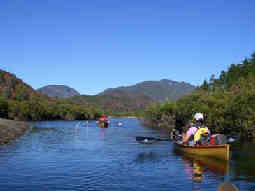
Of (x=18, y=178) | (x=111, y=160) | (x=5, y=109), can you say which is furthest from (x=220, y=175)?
(x=5, y=109)

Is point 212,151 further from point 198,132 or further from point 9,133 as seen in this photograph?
point 9,133

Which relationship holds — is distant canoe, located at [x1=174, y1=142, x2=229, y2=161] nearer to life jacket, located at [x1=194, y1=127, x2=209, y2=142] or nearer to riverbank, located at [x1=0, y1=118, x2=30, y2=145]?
life jacket, located at [x1=194, y1=127, x2=209, y2=142]

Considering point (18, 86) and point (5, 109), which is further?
point (18, 86)

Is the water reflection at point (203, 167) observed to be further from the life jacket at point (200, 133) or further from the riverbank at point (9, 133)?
the riverbank at point (9, 133)

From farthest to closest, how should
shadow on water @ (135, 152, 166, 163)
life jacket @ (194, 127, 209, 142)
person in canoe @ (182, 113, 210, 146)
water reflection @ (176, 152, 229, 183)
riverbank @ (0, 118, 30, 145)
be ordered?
riverbank @ (0, 118, 30, 145) → person in canoe @ (182, 113, 210, 146) → life jacket @ (194, 127, 209, 142) → shadow on water @ (135, 152, 166, 163) → water reflection @ (176, 152, 229, 183)

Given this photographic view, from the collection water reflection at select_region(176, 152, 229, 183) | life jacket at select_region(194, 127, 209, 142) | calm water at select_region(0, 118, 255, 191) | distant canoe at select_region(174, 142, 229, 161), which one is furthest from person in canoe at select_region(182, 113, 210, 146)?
calm water at select_region(0, 118, 255, 191)

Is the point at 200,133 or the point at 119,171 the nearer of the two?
the point at 119,171

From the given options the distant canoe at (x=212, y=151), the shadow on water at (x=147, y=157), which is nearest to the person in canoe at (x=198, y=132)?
the distant canoe at (x=212, y=151)

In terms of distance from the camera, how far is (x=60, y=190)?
15789 mm

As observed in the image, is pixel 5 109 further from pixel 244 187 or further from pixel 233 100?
pixel 244 187

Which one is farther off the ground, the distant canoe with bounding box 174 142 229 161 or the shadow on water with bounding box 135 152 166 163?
the distant canoe with bounding box 174 142 229 161

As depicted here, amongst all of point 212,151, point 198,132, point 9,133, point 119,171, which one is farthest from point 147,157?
point 9,133

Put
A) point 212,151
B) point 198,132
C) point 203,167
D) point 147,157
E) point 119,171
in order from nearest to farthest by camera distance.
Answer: point 119,171, point 203,167, point 212,151, point 198,132, point 147,157

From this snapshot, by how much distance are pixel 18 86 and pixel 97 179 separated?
591ft
